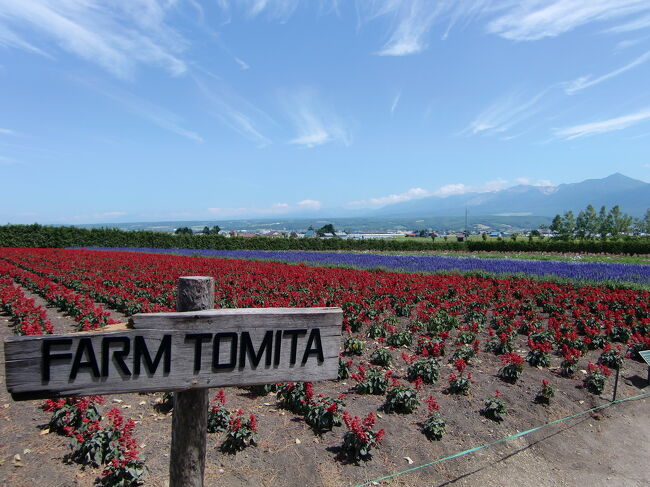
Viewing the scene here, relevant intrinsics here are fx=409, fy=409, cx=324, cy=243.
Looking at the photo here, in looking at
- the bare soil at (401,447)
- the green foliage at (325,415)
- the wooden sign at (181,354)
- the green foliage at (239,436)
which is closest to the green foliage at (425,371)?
the bare soil at (401,447)

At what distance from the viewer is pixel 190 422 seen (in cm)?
236

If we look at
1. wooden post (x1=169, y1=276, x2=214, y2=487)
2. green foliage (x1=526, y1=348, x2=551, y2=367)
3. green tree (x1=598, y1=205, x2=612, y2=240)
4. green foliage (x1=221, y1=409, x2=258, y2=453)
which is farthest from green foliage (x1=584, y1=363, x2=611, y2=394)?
green tree (x1=598, y1=205, x2=612, y2=240)

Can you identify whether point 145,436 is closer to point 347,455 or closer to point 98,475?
point 98,475

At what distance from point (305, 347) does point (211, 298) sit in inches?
24.2

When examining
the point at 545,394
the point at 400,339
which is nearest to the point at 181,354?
the point at 545,394

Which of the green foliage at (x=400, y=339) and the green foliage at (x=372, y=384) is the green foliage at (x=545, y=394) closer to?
the green foliage at (x=372, y=384)

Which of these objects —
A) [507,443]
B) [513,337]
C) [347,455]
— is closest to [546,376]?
[513,337]

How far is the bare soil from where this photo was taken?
3.90 metres

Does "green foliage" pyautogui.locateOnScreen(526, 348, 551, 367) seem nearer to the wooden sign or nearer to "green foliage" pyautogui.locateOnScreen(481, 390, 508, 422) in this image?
"green foliage" pyautogui.locateOnScreen(481, 390, 508, 422)

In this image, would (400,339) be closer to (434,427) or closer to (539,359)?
(539,359)

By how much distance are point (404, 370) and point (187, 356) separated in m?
5.16

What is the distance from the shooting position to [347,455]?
13.8 feet

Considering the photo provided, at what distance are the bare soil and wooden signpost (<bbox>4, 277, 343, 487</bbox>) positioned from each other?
1903mm

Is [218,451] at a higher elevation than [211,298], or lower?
lower
